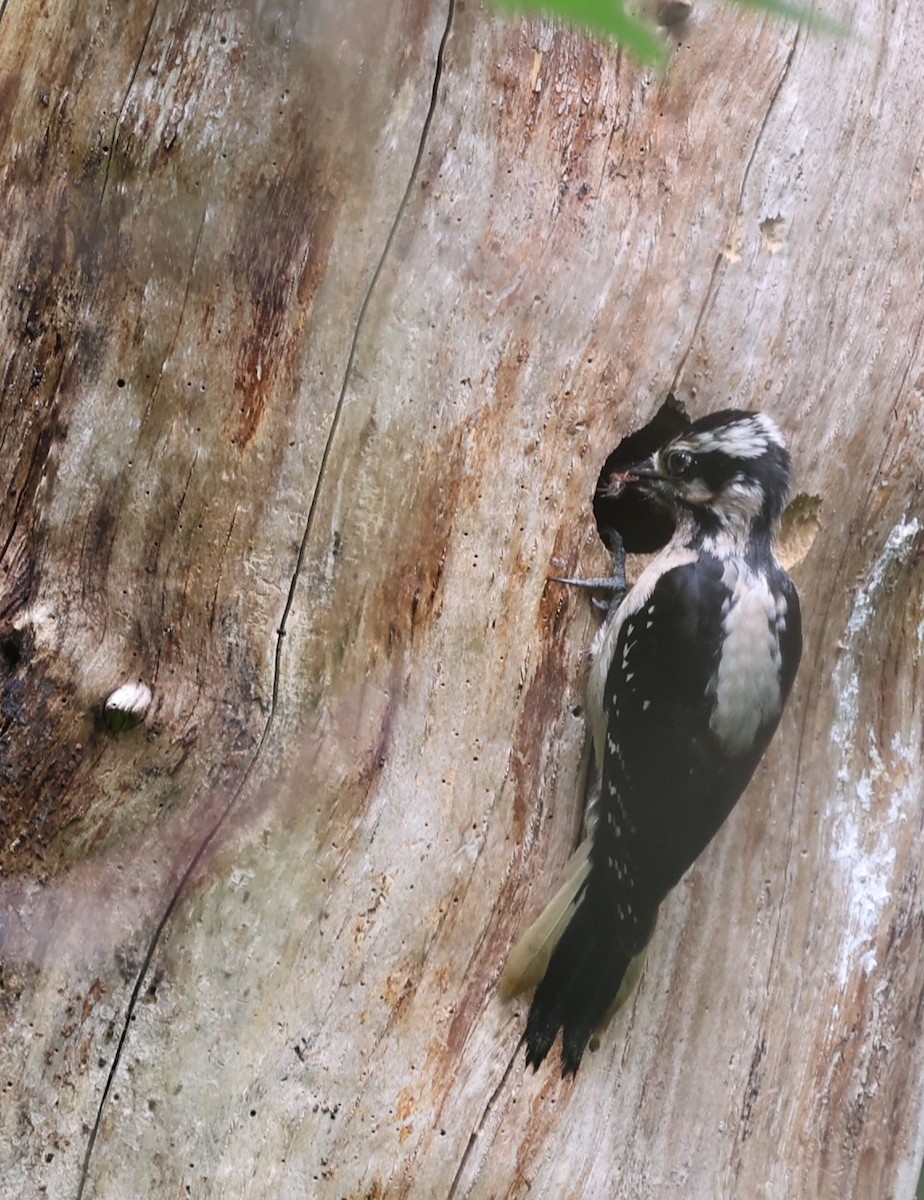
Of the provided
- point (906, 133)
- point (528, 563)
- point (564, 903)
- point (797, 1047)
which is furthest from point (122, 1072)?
point (906, 133)

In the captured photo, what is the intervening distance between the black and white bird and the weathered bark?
0.06 metres

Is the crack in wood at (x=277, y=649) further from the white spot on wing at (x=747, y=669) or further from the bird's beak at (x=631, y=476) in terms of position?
the white spot on wing at (x=747, y=669)

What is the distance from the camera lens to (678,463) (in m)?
1.88

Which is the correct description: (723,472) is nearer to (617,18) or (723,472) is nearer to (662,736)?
(662,736)

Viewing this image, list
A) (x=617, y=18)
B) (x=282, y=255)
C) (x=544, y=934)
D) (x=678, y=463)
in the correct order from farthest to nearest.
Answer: (x=678, y=463) → (x=544, y=934) → (x=282, y=255) → (x=617, y=18)

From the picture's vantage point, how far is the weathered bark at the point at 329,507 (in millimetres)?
1636

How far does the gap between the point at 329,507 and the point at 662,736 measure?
2.10ft

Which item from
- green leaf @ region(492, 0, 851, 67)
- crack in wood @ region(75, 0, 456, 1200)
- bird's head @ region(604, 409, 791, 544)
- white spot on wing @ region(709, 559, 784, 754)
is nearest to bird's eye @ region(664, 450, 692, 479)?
bird's head @ region(604, 409, 791, 544)

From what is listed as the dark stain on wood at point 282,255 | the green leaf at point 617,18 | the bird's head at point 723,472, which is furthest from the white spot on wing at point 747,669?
the green leaf at point 617,18

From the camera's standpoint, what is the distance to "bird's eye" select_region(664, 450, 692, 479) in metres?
1.87

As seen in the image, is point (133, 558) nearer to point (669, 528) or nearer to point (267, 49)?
point (267, 49)

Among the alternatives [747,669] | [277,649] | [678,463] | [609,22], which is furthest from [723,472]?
[609,22]

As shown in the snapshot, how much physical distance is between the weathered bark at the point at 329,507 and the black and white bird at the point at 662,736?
0.06 m

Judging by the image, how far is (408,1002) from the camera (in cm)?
172
